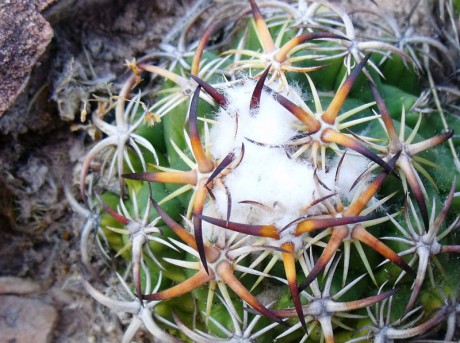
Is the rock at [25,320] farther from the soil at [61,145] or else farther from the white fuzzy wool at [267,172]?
the white fuzzy wool at [267,172]

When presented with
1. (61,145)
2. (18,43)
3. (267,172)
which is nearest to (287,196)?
(267,172)

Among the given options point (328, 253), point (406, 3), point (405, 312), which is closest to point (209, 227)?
point (328, 253)

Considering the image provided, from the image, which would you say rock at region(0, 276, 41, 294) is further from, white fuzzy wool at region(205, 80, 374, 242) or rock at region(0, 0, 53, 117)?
white fuzzy wool at region(205, 80, 374, 242)

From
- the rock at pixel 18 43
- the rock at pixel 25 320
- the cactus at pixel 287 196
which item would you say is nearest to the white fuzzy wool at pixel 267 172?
the cactus at pixel 287 196

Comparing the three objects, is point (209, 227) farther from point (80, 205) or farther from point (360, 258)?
point (80, 205)

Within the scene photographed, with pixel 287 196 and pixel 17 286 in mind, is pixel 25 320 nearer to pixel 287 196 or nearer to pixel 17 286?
pixel 17 286

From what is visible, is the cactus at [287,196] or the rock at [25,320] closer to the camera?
the cactus at [287,196]
